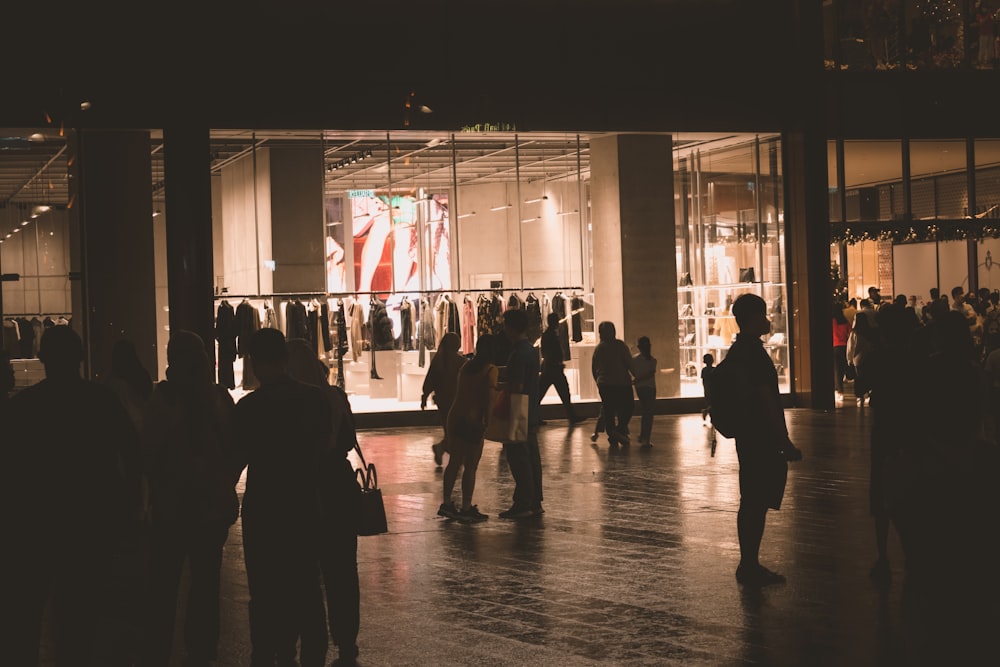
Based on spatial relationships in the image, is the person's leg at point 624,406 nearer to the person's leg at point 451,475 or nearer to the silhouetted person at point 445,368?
the silhouetted person at point 445,368

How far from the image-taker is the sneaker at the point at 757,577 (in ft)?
26.3

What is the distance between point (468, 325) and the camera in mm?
20797

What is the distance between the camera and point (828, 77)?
72.9ft

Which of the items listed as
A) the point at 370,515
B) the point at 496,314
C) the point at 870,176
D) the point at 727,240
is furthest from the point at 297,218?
the point at 370,515

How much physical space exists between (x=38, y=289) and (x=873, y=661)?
14758 mm

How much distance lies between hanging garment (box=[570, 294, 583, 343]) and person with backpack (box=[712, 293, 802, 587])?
12.7m

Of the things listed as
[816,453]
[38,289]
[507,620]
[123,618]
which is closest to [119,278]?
[38,289]

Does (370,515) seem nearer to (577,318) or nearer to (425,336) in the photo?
(425,336)

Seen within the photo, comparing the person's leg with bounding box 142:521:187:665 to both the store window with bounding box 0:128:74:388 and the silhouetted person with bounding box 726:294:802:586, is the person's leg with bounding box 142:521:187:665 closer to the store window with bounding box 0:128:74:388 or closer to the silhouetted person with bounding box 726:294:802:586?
the silhouetted person with bounding box 726:294:802:586

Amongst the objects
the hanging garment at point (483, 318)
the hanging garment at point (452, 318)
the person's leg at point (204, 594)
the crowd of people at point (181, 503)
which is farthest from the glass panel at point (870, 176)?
the person's leg at point (204, 594)

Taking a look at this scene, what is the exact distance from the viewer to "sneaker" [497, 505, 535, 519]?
36.2ft

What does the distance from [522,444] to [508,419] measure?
33 cm

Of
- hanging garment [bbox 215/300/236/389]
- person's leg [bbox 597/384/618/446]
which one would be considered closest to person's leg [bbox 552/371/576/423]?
person's leg [bbox 597/384/618/446]

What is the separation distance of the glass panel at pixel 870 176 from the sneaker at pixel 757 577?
16.1 metres
